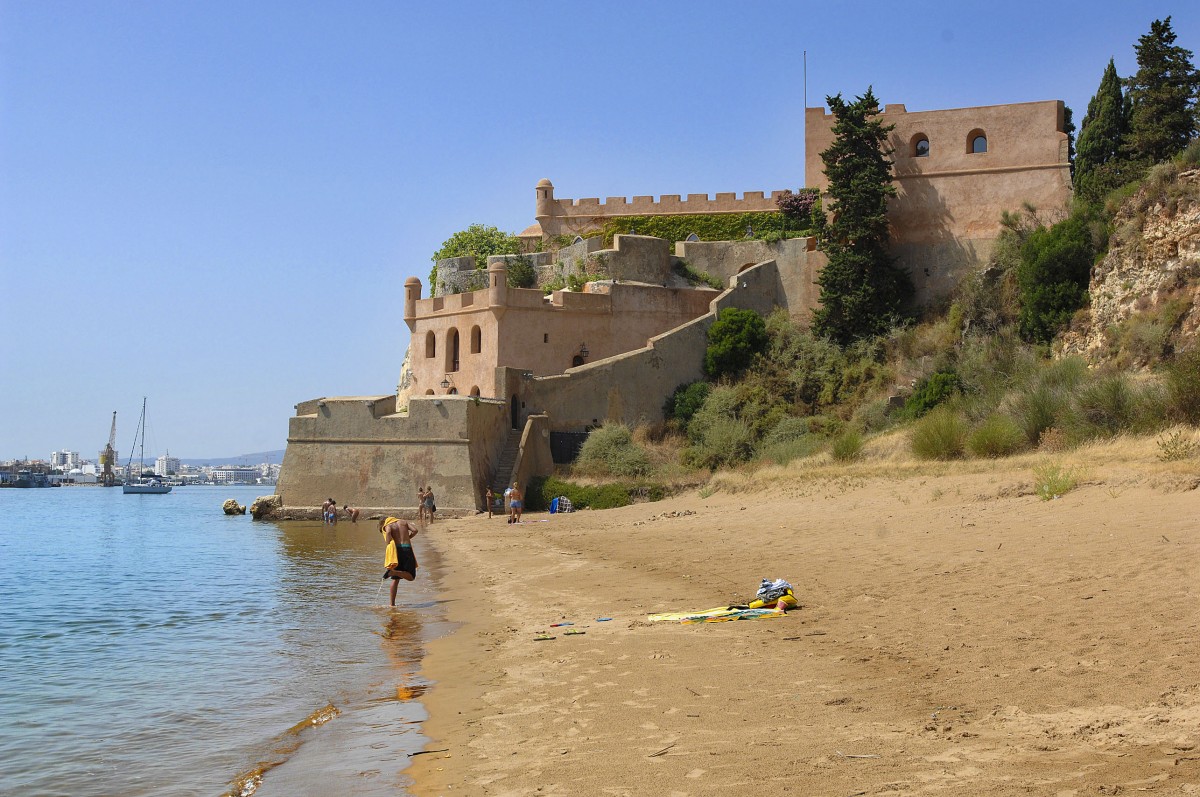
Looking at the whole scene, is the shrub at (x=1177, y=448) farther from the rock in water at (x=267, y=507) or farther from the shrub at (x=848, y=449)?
the rock in water at (x=267, y=507)

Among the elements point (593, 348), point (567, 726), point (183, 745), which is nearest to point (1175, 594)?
point (567, 726)

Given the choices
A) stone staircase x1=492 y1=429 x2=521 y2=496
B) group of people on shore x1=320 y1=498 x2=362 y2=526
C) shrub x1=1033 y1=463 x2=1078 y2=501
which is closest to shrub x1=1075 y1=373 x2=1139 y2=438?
shrub x1=1033 y1=463 x2=1078 y2=501

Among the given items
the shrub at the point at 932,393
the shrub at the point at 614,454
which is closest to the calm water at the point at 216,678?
the shrub at the point at 614,454

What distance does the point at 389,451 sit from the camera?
2712 centimetres

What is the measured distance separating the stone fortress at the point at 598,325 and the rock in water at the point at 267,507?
1.96ft

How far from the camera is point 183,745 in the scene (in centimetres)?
684

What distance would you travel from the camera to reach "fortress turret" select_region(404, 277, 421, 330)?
109 ft

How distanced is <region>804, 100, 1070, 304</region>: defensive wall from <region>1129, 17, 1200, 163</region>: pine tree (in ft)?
11.8

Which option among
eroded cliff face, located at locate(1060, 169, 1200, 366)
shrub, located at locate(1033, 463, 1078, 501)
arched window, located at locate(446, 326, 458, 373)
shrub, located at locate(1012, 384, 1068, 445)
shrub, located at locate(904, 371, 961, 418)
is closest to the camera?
shrub, located at locate(1033, 463, 1078, 501)

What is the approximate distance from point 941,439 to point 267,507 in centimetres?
2098

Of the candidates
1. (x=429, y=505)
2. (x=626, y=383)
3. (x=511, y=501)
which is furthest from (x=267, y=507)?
(x=626, y=383)

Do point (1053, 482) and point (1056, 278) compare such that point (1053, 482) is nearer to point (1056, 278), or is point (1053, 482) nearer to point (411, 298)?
point (1056, 278)

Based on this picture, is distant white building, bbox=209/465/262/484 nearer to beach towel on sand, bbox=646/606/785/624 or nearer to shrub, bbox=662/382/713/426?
shrub, bbox=662/382/713/426

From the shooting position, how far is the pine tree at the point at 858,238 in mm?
27625
